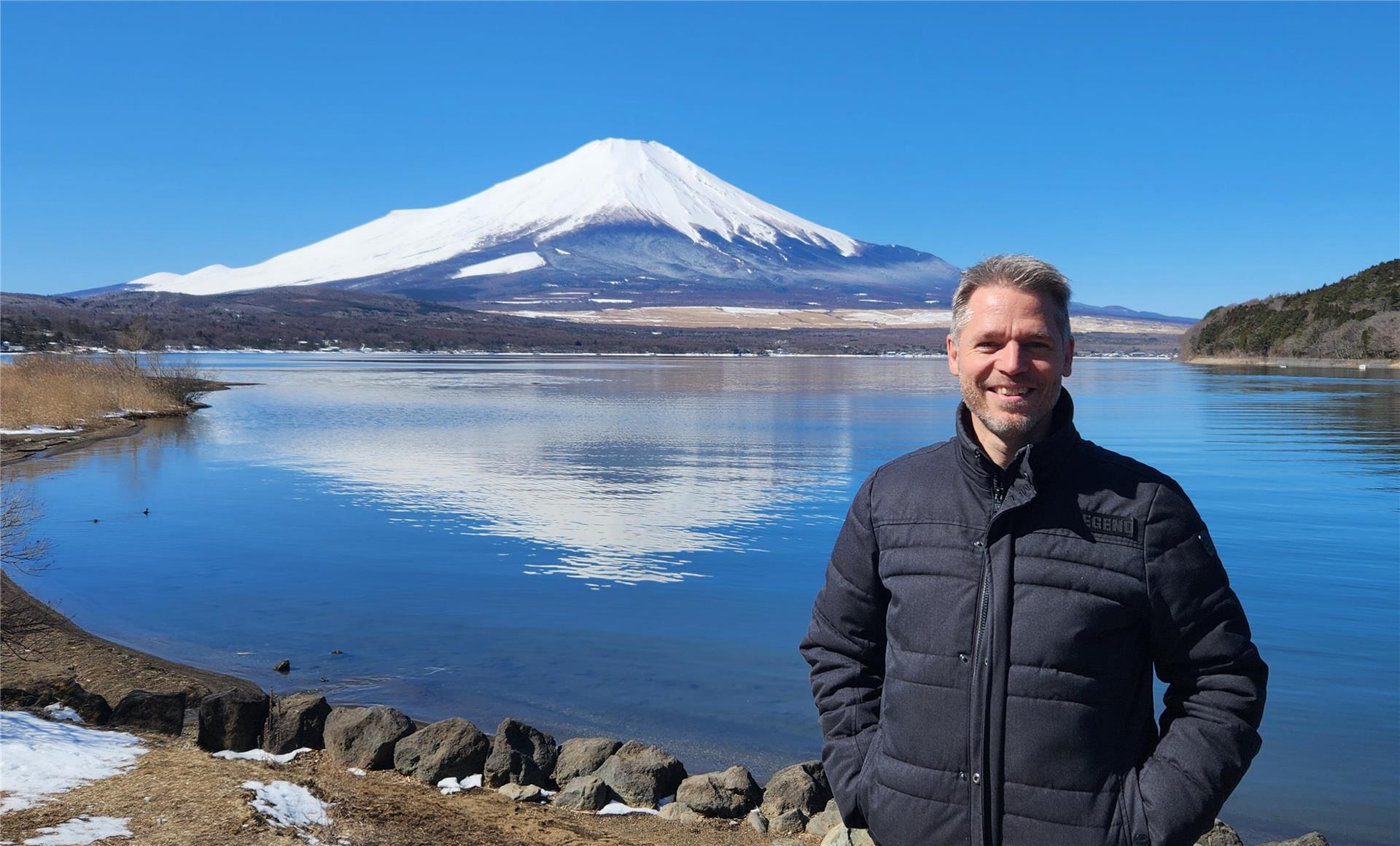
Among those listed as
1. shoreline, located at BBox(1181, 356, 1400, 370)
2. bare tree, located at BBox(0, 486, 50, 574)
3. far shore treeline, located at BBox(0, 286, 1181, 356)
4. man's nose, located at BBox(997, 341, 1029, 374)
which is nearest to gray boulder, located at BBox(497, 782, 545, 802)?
man's nose, located at BBox(997, 341, 1029, 374)

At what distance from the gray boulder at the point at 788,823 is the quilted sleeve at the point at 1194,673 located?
3.59 m

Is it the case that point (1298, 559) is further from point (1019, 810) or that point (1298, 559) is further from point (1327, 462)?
point (1019, 810)

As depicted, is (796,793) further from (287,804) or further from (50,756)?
(50,756)

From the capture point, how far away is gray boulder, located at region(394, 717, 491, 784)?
654 centimetres

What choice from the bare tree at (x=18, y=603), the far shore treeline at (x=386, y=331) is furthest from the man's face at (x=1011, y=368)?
the far shore treeline at (x=386, y=331)

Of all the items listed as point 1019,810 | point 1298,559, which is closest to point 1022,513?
point 1019,810

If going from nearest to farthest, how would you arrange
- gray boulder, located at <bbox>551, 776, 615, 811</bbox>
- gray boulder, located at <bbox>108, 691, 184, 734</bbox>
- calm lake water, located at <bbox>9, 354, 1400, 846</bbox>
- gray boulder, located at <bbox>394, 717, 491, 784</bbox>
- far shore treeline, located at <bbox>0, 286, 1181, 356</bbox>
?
gray boulder, located at <bbox>551, 776, 615, 811</bbox> → gray boulder, located at <bbox>394, 717, 491, 784</bbox> → gray boulder, located at <bbox>108, 691, 184, 734</bbox> → calm lake water, located at <bbox>9, 354, 1400, 846</bbox> → far shore treeline, located at <bbox>0, 286, 1181, 356</bbox>

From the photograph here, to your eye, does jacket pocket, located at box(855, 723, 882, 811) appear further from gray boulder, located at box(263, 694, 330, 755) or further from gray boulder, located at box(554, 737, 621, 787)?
gray boulder, located at box(263, 694, 330, 755)

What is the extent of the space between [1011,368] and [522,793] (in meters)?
4.57

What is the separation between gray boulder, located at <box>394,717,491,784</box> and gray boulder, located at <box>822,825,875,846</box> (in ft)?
6.84

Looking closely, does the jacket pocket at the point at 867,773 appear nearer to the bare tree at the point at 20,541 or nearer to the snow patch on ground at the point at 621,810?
the snow patch on ground at the point at 621,810

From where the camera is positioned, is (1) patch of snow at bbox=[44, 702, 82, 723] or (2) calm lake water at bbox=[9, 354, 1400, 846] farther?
(2) calm lake water at bbox=[9, 354, 1400, 846]

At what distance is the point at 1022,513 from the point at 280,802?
4.39 m

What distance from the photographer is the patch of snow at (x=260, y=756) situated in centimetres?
657
